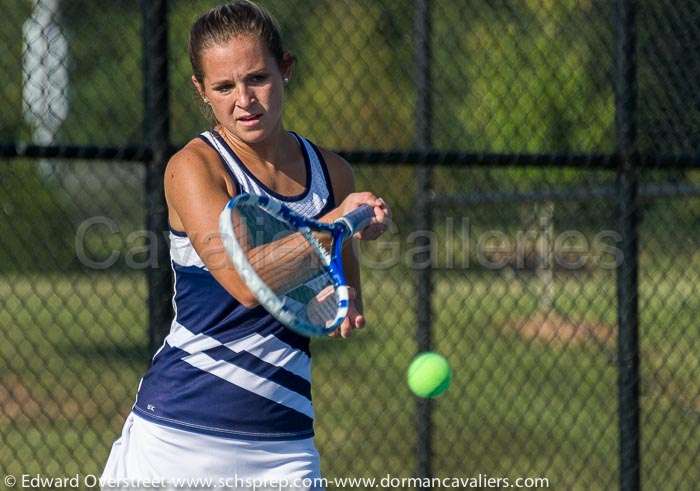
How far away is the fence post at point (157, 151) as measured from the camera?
3627 millimetres

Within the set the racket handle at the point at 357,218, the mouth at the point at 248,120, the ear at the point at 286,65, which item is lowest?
the racket handle at the point at 357,218

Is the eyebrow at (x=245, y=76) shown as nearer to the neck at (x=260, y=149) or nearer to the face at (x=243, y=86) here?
the face at (x=243, y=86)

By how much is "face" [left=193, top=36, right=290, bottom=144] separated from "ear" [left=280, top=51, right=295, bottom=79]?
0.08 metres

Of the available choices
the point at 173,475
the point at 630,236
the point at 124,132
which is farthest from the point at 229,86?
the point at 124,132

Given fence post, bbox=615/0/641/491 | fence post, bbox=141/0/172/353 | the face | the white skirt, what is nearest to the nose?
the face

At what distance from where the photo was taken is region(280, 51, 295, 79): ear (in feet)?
9.32

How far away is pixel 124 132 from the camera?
13.2 m

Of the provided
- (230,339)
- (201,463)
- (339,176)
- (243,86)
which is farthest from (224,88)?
(201,463)

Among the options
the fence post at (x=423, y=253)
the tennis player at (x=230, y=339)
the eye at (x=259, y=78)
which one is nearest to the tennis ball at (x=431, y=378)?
the fence post at (x=423, y=253)

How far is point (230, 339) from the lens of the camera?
8.99 feet

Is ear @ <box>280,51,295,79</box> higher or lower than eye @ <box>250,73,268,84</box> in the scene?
higher

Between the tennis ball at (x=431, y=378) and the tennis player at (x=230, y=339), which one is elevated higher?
the tennis player at (x=230, y=339)

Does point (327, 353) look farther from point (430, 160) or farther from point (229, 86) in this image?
point (229, 86)

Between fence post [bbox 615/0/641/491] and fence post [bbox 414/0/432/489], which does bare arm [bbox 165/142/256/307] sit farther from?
fence post [bbox 615/0/641/491]
